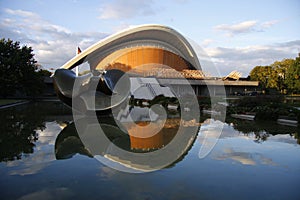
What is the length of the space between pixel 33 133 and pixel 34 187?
17.4ft

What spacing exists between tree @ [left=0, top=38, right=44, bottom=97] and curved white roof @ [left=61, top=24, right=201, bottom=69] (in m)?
6.50

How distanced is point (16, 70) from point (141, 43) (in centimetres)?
1614

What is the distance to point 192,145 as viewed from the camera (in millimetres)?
7035

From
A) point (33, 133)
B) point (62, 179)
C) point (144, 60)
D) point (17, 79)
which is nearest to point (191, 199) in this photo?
point (62, 179)

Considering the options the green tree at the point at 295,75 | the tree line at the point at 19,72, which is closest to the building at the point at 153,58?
the tree line at the point at 19,72

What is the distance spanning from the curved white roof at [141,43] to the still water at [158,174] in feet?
86.6

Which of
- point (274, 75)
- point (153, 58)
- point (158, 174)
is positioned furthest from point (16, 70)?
point (274, 75)

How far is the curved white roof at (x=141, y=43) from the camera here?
32.3 m

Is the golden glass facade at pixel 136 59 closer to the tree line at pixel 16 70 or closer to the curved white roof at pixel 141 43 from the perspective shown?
the curved white roof at pixel 141 43

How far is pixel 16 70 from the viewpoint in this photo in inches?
1030

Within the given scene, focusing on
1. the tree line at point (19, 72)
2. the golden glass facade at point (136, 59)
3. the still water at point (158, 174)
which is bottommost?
the still water at point (158, 174)

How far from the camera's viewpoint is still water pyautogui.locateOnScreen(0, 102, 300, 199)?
3.69 m

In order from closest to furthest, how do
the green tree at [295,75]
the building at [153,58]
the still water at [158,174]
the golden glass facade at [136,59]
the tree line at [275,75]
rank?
1. the still water at [158,174]
2. the green tree at [295,75]
3. the building at [153,58]
4. the golden glass facade at [136,59]
5. the tree line at [275,75]

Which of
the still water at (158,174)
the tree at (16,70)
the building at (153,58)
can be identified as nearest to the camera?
the still water at (158,174)
